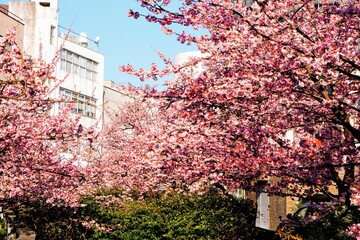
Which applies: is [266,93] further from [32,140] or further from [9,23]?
[9,23]

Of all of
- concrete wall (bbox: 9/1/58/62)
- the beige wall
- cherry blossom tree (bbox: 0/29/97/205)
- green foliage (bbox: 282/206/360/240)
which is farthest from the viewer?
concrete wall (bbox: 9/1/58/62)

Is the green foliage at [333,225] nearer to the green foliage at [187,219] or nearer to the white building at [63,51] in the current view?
the green foliage at [187,219]

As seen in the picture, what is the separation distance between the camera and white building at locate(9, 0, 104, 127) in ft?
156

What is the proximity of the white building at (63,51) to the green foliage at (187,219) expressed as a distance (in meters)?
23.7

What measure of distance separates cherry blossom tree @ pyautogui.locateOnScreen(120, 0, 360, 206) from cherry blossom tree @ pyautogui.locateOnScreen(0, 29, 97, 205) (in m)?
2.07

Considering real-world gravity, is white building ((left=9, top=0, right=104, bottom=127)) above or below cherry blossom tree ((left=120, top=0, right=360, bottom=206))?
above

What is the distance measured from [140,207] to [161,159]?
7.51 metres

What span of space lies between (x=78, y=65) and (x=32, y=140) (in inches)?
1629

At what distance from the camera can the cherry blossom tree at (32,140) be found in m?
11.0

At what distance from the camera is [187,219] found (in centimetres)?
1861

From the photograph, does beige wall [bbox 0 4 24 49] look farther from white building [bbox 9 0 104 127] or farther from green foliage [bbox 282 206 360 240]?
green foliage [bbox 282 206 360 240]

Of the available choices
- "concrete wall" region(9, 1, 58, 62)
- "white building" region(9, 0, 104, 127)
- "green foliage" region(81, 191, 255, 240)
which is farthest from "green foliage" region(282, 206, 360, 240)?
"concrete wall" region(9, 1, 58, 62)

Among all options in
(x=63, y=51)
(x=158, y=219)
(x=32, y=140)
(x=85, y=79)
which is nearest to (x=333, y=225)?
Result: (x=32, y=140)

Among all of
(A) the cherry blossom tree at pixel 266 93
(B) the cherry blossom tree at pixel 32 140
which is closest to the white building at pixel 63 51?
(B) the cherry blossom tree at pixel 32 140
